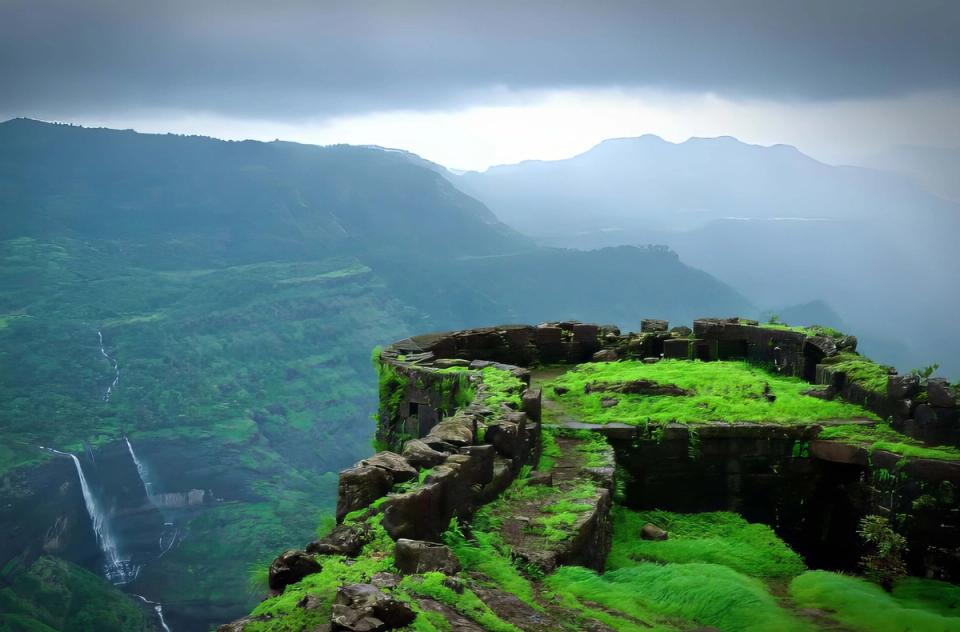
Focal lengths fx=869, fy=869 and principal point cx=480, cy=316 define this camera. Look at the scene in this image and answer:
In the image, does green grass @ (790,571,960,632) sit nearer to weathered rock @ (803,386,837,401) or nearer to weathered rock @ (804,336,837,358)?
weathered rock @ (803,386,837,401)

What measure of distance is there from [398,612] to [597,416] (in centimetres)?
939

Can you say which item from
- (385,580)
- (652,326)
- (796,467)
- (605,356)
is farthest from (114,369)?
(385,580)

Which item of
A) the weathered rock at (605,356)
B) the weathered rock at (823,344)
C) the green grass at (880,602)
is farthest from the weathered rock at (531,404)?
the weathered rock at (605,356)

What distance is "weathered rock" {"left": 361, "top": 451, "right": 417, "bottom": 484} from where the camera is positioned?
8266 millimetres

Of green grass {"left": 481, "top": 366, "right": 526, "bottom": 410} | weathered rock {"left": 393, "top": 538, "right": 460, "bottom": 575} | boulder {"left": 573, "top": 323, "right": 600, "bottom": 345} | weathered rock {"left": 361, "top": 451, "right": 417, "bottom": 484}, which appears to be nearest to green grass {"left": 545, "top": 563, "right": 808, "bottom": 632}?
weathered rock {"left": 393, "top": 538, "right": 460, "bottom": 575}

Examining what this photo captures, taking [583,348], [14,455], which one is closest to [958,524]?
[583,348]

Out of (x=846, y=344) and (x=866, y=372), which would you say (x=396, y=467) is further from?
(x=846, y=344)

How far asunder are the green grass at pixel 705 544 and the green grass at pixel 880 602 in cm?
→ 116

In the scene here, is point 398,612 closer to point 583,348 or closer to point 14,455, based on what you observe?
point 583,348

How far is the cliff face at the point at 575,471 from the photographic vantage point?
6.40 meters

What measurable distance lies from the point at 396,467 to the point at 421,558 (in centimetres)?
195

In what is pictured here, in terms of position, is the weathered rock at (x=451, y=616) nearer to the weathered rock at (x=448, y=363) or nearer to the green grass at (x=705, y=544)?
Answer: the green grass at (x=705, y=544)

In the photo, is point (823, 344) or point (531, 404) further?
point (823, 344)

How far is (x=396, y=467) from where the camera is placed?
834cm
